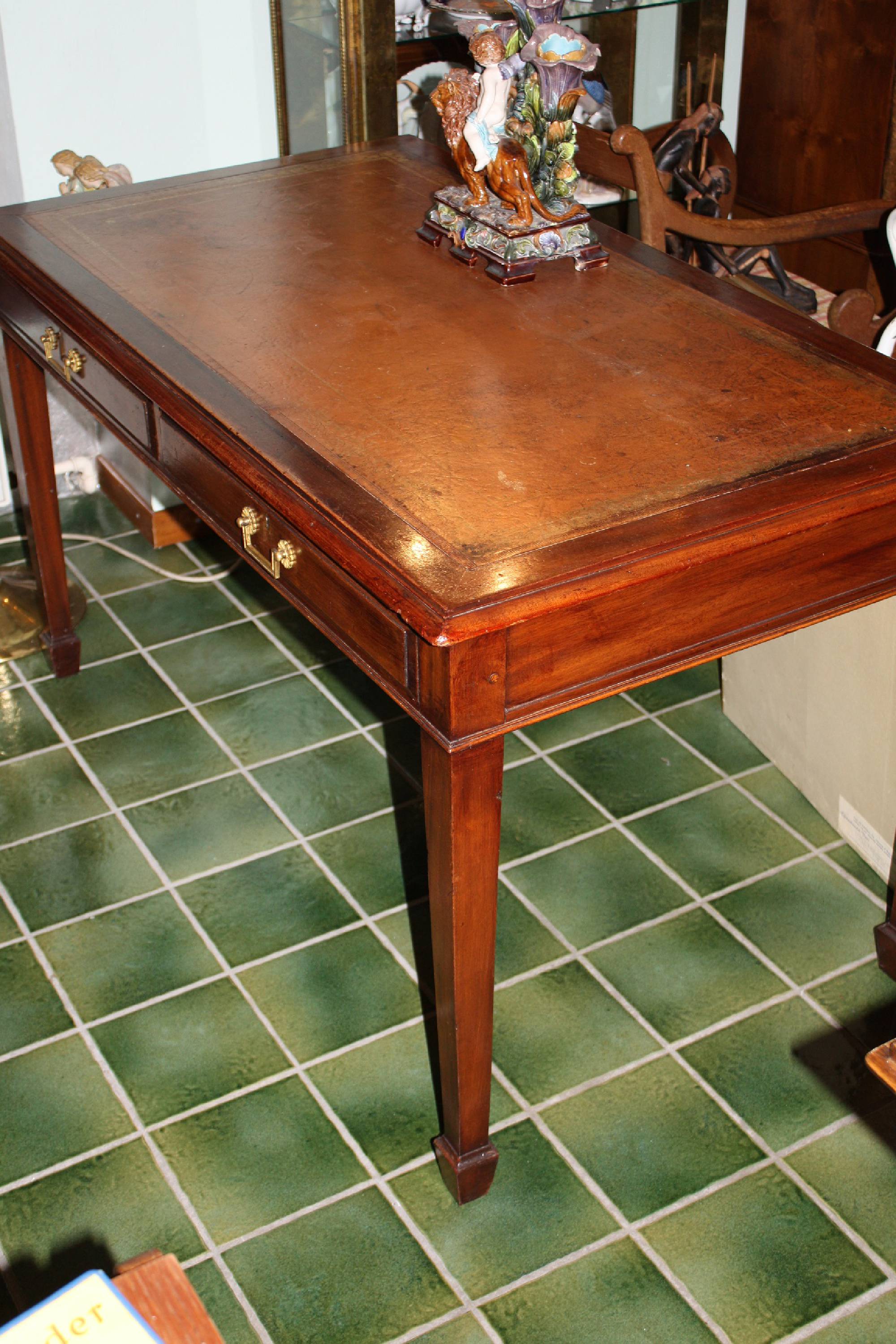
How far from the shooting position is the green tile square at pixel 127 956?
97.7 inches

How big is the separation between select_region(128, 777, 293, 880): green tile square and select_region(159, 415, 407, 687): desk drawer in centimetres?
87

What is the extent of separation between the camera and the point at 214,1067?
2.34 meters

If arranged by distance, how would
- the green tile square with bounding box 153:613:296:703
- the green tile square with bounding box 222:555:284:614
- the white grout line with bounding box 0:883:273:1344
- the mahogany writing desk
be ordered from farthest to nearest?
1. the green tile square with bounding box 222:555:284:614
2. the green tile square with bounding box 153:613:296:703
3. the white grout line with bounding box 0:883:273:1344
4. the mahogany writing desk

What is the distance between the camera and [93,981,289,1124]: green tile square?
90.6 inches

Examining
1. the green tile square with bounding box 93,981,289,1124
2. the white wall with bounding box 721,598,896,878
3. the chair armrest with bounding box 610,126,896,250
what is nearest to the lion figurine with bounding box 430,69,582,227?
the chair armrest with bounding box 610,126,896,250

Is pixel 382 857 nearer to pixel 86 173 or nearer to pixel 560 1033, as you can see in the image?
pixel 560 1033

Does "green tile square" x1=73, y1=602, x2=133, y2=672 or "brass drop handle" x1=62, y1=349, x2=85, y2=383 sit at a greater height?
"brass drop handle" x1=62, y1=349, x2=85, y2=383

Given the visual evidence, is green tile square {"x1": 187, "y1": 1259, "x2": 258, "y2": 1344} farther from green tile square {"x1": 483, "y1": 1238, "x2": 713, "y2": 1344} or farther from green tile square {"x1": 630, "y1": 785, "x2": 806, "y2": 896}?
green tile square {"x1": 630, "y1": 785, "x2": 806, "y2": 896}

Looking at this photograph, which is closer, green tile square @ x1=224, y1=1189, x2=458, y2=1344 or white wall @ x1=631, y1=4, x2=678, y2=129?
green tile square @ x1=224, y1=1189, x2=458, y2=1344

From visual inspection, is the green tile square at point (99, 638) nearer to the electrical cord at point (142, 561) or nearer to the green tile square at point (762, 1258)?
the electrical cord at point (142, 561)

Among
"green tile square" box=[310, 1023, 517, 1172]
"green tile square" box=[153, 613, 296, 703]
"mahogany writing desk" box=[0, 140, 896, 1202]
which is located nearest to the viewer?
"mahogany writing desk" box=[0, 140, 896, 1202]

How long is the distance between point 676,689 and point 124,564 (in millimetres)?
1486

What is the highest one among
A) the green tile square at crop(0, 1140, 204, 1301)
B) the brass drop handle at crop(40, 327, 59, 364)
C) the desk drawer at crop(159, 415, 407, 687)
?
the brass drop handle at crop(40, 327, 59, 364)

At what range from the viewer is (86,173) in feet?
9.95
